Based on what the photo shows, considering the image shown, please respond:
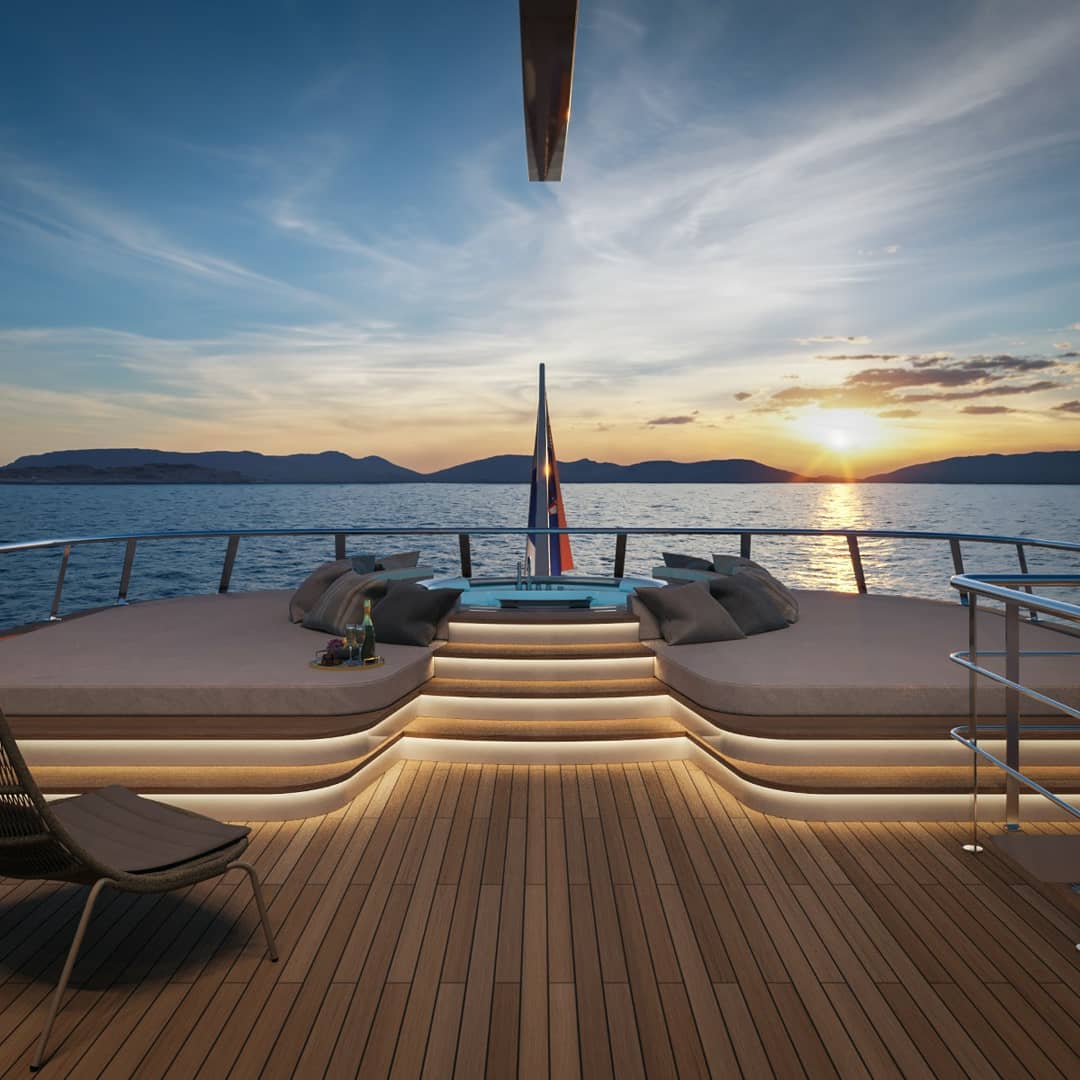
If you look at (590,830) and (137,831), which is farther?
(590,830)

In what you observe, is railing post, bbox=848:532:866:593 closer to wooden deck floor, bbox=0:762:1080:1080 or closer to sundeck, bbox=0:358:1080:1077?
sundeck, bbox=0:358:1080:1077

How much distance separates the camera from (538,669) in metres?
4.10

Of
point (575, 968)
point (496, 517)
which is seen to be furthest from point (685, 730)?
point (496, 517)

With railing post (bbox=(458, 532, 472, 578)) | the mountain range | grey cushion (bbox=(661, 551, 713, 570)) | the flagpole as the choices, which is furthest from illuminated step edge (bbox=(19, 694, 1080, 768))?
the mountain range

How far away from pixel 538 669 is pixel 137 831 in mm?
2298

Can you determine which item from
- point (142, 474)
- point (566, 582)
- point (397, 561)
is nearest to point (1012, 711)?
point (566, 582)

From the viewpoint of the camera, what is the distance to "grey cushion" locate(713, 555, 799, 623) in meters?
4.84

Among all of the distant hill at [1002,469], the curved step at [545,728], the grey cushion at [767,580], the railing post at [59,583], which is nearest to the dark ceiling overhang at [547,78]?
the curved step at [545,728]

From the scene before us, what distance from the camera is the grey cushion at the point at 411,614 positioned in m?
4.11

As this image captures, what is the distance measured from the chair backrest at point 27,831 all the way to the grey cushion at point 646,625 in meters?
3.07

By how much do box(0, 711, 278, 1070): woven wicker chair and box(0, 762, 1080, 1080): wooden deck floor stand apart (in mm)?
222

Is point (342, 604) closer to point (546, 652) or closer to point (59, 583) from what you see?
point (546, 652)

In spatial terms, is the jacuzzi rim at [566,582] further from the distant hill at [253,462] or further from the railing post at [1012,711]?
the distant hill at [253,462]

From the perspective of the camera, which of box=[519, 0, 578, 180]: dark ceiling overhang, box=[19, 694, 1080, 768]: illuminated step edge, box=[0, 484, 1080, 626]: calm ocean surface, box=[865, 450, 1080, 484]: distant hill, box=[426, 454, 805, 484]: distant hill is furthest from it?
box=[865, 450, 1080, 484]: distant hill
